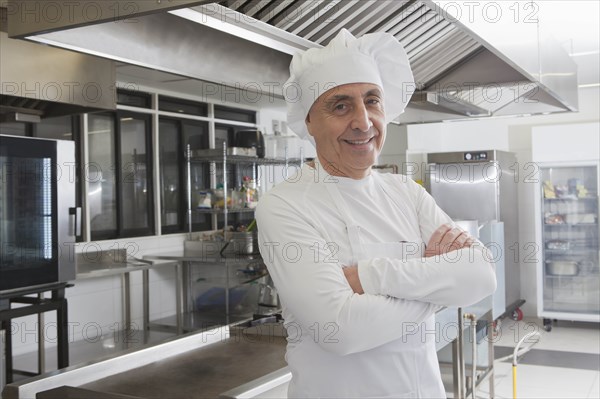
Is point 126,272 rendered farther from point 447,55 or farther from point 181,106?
point 447,55

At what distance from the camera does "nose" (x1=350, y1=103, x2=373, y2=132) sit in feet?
4.36

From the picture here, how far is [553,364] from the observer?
5.20m

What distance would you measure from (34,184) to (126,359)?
1824mm

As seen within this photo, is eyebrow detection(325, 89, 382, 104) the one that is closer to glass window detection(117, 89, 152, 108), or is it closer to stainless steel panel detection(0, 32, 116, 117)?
stainless steel panel detection(0, 32, 116, 117)

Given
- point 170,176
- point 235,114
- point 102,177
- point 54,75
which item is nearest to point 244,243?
point 170,176

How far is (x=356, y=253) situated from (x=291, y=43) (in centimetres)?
61

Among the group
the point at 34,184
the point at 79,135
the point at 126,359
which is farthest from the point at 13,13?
the point at 79,135

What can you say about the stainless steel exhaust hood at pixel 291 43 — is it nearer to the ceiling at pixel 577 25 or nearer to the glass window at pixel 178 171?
the ceiling at pixel 577 25

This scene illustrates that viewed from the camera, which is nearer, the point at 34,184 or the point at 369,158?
the point at 369,158

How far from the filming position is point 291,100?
1.49 meters

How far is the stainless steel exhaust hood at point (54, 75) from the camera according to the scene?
2.42m

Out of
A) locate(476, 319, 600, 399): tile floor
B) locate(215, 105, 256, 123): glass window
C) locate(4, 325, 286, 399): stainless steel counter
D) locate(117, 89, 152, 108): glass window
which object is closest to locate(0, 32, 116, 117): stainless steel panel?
locate(4, 325, 286, 399): stainless steel counter

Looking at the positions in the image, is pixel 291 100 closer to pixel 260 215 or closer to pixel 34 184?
pixel 260 215

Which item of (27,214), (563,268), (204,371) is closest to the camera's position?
(204,371)
